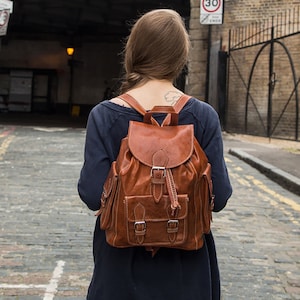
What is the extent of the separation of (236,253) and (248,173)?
15.9 ft

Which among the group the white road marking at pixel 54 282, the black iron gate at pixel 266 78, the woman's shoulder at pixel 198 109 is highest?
the black iron gate at pixel 266 78

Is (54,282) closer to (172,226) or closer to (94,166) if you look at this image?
(94,166)

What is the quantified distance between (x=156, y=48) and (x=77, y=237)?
3.61 metres

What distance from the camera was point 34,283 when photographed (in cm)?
393

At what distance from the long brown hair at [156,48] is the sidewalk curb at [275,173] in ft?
20.6

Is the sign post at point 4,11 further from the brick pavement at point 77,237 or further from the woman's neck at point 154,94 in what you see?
the woman's neck at point 154,94

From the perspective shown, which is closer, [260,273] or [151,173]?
[151,173]

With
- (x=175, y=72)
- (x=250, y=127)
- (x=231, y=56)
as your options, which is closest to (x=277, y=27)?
(x=231, y=56)

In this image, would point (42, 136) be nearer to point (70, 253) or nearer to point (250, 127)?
point (250, 127)

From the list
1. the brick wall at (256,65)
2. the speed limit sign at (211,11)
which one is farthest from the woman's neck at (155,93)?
the speed limit sign at (211,11)

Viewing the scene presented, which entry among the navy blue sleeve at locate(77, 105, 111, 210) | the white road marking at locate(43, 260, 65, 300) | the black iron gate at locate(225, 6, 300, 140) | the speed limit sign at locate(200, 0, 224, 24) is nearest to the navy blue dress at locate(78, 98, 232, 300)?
the navy blue sleeve at locate(77, 105, 111, 210)

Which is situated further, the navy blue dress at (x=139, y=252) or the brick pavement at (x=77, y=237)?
the brick pavement at (x=77, y=237)

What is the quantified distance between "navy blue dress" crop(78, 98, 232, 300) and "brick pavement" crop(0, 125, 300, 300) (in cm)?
199

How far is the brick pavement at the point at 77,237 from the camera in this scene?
394 cm
